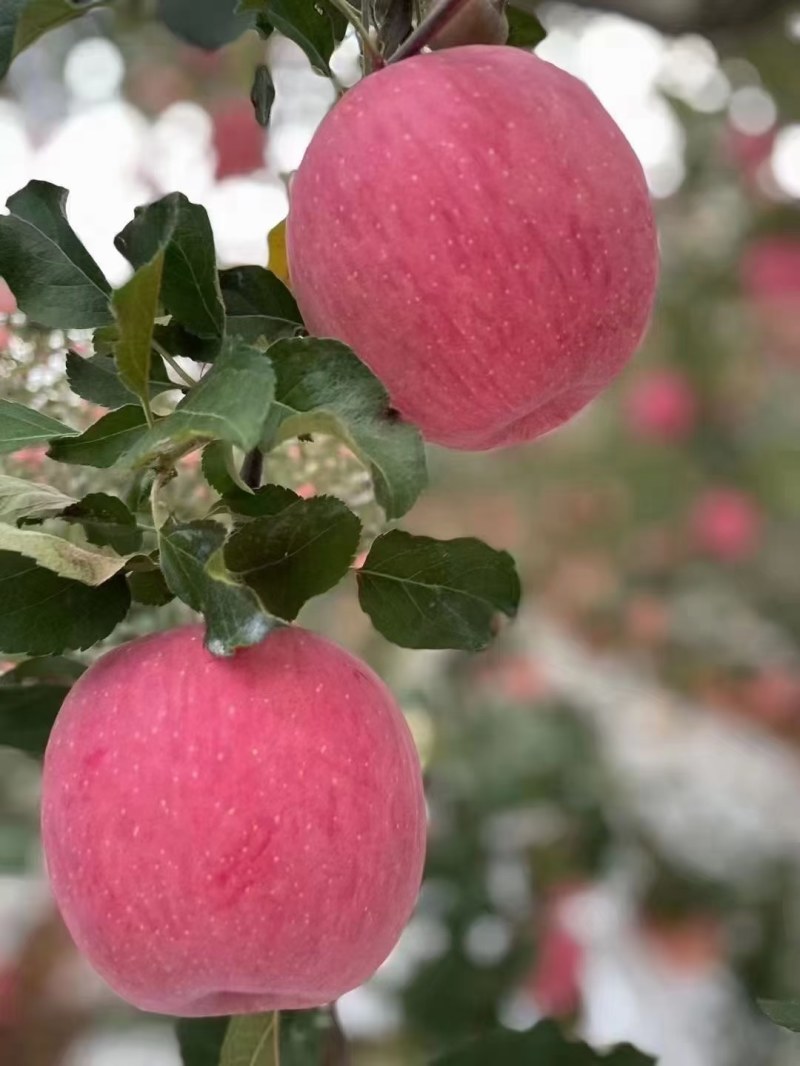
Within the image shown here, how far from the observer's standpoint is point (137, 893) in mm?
380

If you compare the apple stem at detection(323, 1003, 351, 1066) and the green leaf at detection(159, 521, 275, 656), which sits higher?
the green leaf at detection(159, 521, 275, 656)

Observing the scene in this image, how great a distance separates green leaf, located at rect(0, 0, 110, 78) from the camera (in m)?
0.45

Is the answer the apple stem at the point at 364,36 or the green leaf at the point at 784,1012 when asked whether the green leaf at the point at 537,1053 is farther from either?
the apple stem at the point at 364,36

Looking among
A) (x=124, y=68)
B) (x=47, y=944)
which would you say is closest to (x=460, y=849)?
(x=47, y=944)

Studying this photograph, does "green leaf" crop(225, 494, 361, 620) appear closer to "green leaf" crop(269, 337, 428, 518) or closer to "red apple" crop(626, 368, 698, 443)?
"green leaf" crop(269, 337, 428, 518)

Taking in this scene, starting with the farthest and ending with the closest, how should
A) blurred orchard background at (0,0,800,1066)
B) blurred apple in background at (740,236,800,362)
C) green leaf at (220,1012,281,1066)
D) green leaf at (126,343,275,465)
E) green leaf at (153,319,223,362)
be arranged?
blurred apple in background at (740,236,800,362) < blurred orchard background at (0,0,800,1066) < green leaf at (220,1012,281,1066) < green leaf at (153,319,223,362) < green leaf at (126,343,275,465)

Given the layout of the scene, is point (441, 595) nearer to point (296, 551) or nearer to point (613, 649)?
point (296, 551)

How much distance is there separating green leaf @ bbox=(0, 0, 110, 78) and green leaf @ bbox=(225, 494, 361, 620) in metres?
0.20

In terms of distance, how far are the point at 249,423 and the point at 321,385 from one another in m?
0.04

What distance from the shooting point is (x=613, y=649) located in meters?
1.90

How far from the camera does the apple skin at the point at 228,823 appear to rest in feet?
1.24

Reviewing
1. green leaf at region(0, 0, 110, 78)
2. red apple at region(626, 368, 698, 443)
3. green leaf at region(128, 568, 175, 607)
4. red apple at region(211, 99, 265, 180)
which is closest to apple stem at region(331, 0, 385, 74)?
green leaf at region(0, 0, 110, 78)

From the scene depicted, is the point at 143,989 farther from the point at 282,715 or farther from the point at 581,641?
the point at 581,641

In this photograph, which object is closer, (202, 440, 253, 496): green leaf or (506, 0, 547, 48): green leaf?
(202, 440, 253, 496): green leaf
